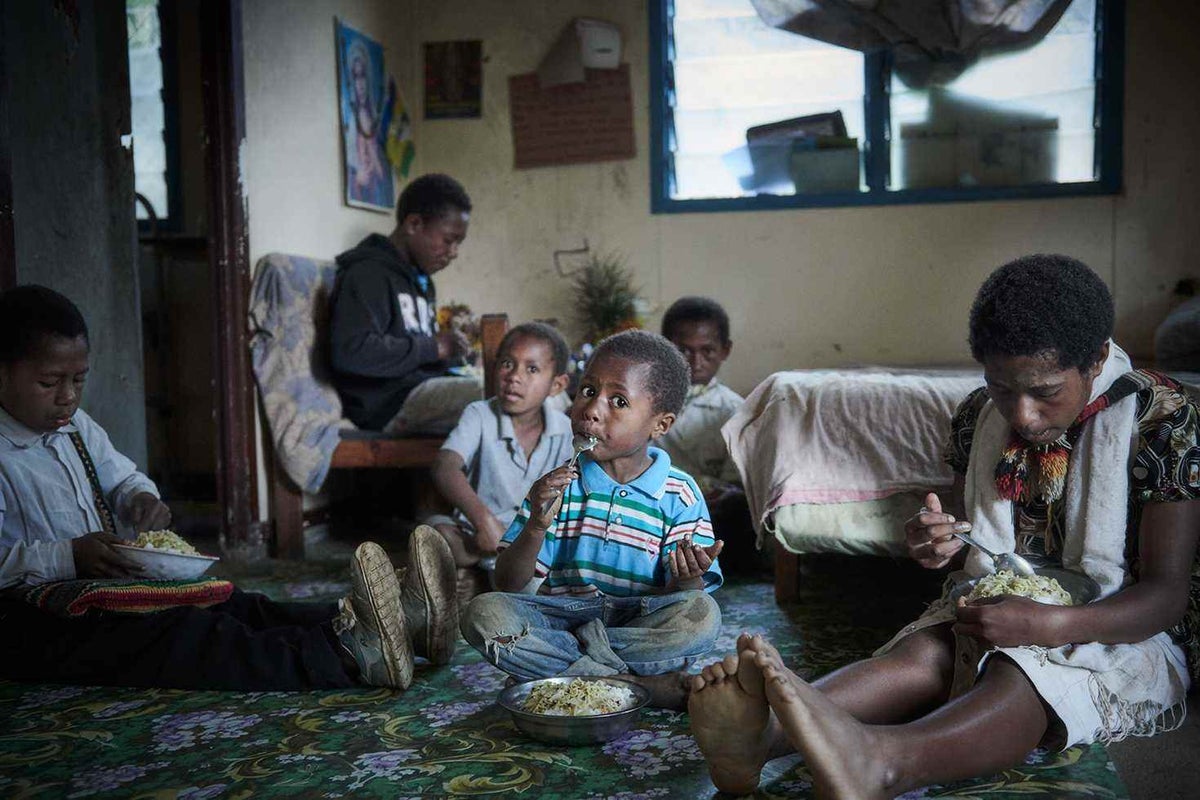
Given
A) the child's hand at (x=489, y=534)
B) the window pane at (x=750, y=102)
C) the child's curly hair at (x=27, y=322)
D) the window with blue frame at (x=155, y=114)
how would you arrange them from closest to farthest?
the child's curly hair at (x=27, y=322) < the child's hand at (x=489, y=534) < the window with blue frame at (x=155, y=114) < the window pane at (x=750, y=102)

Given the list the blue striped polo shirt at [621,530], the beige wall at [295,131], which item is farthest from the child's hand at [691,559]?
the beige wall at [295,131]

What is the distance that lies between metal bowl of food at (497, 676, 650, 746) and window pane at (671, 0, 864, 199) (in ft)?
11.7

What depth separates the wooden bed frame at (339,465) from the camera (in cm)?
384

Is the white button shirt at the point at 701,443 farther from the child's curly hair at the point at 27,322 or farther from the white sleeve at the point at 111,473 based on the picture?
the child's curly hair at the point at 27,322

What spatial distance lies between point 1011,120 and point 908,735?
3.96 meters

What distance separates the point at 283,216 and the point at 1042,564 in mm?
3099

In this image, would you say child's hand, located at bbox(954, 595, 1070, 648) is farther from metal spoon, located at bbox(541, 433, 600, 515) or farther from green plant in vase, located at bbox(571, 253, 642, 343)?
green plant in vase, located at bbox(571, 253, 642, 343)

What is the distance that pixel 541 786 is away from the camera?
5.87ft

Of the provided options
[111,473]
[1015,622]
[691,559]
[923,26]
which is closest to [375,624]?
[691,559]

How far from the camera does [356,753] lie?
1960 millimetres

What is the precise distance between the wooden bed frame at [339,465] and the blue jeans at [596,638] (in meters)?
1.65

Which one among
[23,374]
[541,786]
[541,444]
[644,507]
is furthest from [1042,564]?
[23,374]

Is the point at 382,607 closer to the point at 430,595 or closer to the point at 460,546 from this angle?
the point at 430,595

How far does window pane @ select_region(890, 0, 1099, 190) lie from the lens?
4750 millimetres
